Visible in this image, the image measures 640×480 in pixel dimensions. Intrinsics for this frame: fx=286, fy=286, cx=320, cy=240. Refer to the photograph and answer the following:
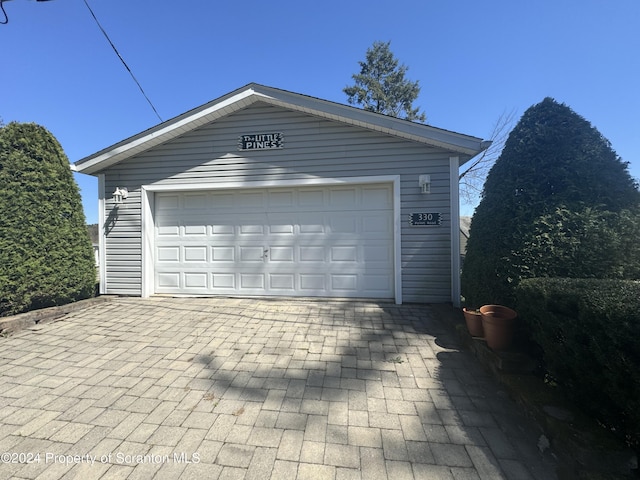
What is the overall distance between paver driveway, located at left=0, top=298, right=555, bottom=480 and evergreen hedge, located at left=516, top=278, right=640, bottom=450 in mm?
475

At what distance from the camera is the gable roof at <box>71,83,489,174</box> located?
490 cm

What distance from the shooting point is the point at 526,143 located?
10.6 feet

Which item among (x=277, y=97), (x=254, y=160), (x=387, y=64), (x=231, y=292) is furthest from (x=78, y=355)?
(x=387, y=64)

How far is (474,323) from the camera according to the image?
3207mm

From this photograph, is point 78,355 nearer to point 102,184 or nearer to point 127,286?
point 127,286

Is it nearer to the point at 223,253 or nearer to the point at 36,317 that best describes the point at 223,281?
the point at 223,253

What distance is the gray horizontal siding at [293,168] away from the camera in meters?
5.14

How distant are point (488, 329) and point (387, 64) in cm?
2042

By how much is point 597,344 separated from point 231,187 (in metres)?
5.41

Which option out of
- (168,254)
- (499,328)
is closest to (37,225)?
(168,254)

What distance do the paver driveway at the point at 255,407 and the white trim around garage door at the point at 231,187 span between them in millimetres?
1576

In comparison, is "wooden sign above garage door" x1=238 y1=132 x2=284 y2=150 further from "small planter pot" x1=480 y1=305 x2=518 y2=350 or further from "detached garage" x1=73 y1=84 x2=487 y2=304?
"small planter pot" x1=480 y1=305 x2=518 y2=350

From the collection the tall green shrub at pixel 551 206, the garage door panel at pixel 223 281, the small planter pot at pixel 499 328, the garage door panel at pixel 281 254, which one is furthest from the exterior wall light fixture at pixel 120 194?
the small planter pot at pixel 499 328

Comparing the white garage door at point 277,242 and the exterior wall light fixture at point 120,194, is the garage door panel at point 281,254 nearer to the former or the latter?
Answer: the white garage door at point 277,242
